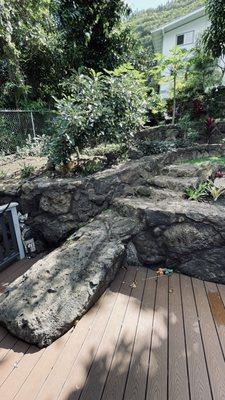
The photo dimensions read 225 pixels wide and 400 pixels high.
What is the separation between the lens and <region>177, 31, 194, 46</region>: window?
45.1ft

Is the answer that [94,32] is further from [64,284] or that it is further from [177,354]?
[177,354]

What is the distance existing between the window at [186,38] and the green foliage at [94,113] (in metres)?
12.9

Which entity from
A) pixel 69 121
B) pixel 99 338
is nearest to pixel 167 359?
pixel 99 338

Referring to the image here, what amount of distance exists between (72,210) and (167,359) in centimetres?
218

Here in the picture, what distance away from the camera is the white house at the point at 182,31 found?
43.1 ft

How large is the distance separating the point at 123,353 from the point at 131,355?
0.06 meters

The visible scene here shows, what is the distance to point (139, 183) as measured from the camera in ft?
12.1

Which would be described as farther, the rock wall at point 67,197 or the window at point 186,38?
the window at point 186,38

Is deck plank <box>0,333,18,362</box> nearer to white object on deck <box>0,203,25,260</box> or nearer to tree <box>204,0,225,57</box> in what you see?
white object on deck <box>0,203,25,260</box>

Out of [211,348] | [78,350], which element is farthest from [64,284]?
[211,348]

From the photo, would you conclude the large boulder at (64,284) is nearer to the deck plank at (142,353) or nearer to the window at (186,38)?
the deck plank at (142,353)

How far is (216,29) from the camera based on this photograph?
618cm

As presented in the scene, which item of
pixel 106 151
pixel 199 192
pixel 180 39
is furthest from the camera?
pixel 180 39

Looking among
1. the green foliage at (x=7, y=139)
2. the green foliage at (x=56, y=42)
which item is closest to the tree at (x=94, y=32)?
the green foliage at (x=56, y=42)
